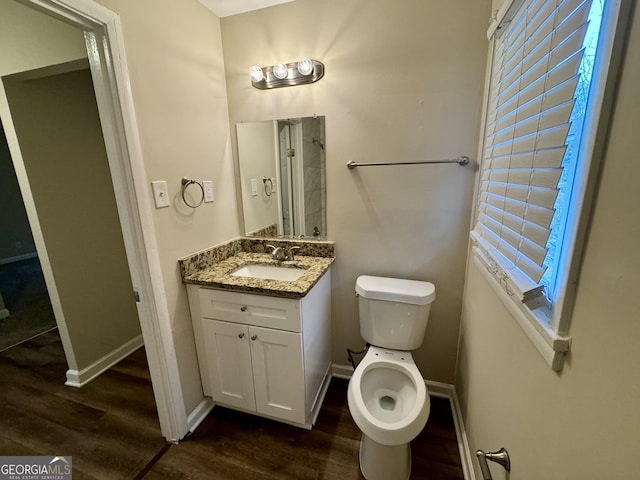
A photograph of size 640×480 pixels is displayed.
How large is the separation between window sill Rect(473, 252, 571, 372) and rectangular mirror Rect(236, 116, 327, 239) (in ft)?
3.65

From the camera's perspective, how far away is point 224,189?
1.74 meters

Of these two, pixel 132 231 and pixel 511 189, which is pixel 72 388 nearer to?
pixel 132 231

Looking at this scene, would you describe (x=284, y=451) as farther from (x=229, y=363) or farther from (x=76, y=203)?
(x=76, y=203)

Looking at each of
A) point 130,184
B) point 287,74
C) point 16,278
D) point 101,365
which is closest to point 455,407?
point 130,184

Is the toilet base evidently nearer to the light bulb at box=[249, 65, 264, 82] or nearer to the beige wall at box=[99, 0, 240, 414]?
the beige wall at box=[99, 0, 240, 414]

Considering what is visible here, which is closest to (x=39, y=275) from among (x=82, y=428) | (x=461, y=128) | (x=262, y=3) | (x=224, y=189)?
(x=82, y=428)

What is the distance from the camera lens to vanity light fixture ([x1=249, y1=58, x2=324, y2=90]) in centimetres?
149

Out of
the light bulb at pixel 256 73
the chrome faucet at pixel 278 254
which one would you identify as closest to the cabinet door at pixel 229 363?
the chrome faucet at pixel 278 254

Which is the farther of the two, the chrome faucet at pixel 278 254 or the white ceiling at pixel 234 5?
the chrome faucet at pixel 278 254

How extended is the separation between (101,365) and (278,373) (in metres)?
1.58

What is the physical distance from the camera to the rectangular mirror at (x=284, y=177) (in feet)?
5.43

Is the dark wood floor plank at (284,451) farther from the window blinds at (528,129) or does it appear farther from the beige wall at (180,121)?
the window blinds at (528,129)

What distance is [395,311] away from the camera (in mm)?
1467

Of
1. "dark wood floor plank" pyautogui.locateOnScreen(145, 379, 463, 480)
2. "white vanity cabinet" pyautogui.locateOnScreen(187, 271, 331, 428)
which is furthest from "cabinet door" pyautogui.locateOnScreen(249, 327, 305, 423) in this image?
"dark wood floor plank" pyautogui.locateOnScreen(145, 379, 463, 480)
